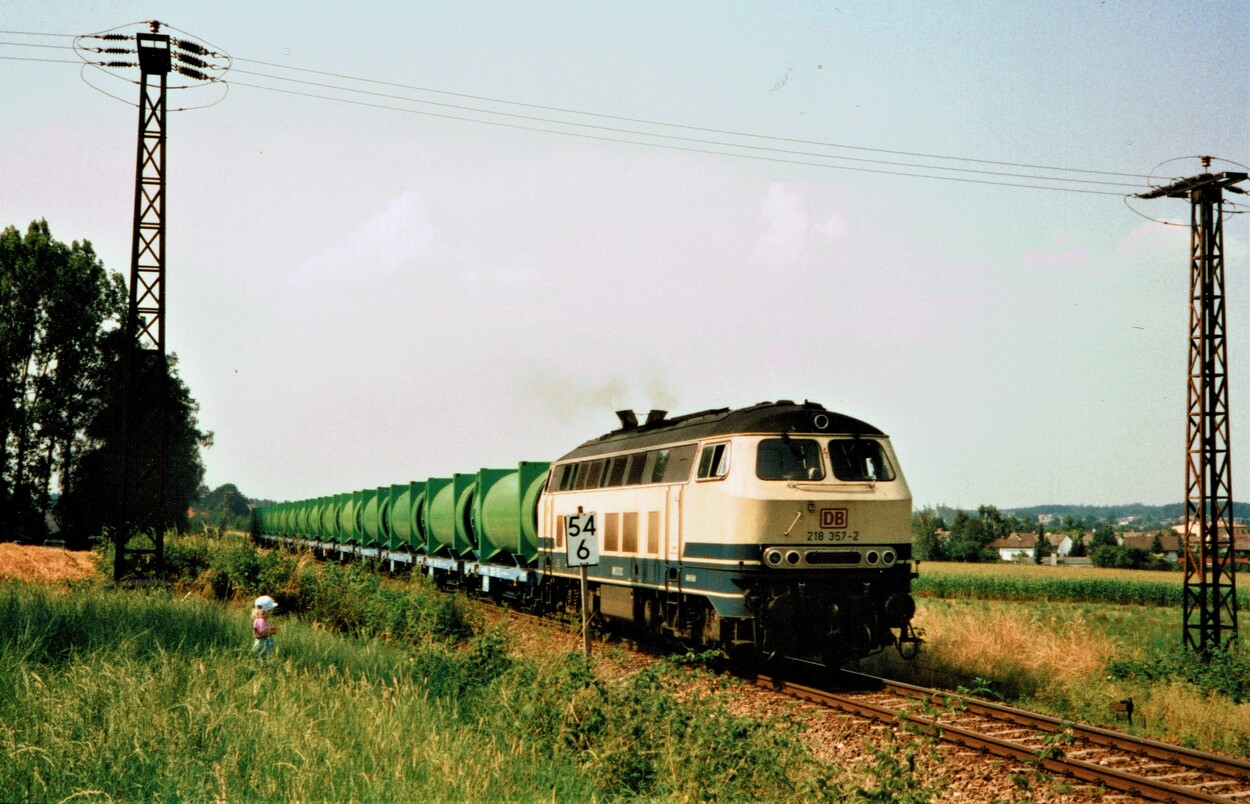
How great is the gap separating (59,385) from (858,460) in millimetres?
44130

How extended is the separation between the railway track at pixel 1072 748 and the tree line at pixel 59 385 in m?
41.9

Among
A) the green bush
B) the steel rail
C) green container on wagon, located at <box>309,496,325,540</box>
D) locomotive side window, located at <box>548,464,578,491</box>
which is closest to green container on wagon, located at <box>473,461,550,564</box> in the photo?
locomotive side window, located at <box>548,464,578,491</box>

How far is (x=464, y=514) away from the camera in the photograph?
27375 mm

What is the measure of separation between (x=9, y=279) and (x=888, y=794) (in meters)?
48.3

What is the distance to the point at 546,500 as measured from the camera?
2148 cm

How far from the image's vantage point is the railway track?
8.91 m

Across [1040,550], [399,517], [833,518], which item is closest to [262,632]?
[833,518]

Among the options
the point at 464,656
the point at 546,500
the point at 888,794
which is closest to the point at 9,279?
the point at 546,500

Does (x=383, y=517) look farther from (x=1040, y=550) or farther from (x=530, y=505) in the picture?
(x=1040, y=550)

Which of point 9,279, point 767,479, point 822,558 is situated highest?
point 9,279

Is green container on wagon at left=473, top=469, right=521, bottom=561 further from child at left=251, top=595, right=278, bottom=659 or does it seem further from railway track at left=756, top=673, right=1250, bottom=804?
railway track at left=756, top=673, right=1250, bottom=804

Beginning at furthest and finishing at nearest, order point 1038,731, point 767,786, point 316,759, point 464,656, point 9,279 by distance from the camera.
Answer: point 9,279 → point 464,656 → point 1038,731 → point 767,786 → point 316,759

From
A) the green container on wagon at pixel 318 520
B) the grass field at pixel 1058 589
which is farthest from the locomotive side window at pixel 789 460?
the grass field at pixel 1058 589

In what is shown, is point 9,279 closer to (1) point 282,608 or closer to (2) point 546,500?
(1) point 282,608
